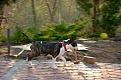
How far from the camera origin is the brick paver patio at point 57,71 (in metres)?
7.70

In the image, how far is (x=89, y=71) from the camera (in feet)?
28.0

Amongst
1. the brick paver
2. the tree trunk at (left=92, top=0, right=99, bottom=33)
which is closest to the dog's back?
the brick paver

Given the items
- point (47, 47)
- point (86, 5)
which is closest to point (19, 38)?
point (47, 47)

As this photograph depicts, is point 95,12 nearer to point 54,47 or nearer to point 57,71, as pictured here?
point 54,47

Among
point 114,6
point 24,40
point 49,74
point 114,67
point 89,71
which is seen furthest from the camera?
point 114,6

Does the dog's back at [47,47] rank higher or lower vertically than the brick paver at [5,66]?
higher

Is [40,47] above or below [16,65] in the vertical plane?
above

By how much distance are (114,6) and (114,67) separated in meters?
9.54

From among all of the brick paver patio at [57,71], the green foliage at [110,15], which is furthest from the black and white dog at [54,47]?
the green foliage at [110,15]

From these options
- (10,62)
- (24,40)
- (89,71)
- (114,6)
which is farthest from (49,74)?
(114,6)

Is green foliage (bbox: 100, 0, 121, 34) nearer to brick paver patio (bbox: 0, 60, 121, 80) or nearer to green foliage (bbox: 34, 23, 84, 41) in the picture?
green foliage (bbox: 34, 23, 84, 41)

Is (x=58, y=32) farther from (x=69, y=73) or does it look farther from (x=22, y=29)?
(x=69, y=73)

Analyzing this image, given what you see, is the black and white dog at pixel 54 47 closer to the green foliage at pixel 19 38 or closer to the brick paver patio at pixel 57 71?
the brick paver patio at pixel 57 71

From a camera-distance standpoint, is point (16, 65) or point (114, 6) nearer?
point (16, 65)
